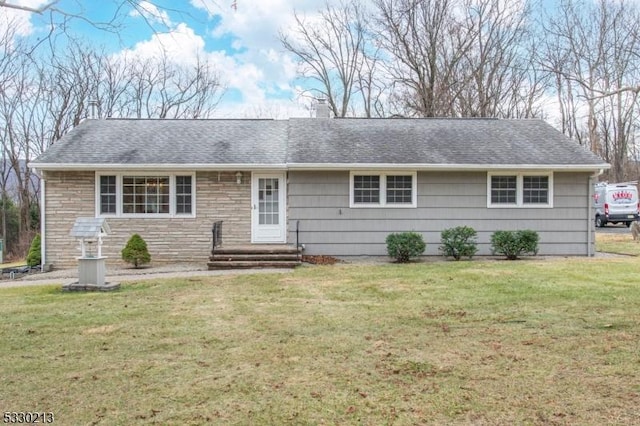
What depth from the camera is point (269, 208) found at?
12805 millimetres

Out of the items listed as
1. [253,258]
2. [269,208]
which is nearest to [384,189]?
[269,208]

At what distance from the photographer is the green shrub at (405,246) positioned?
11.6 meters

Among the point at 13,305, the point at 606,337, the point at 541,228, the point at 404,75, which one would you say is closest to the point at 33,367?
the point at 13,305

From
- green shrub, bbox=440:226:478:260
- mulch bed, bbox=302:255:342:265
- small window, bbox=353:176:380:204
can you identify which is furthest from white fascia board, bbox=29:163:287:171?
green shrub, bbox=440:226:478:260

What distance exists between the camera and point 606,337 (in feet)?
16.0

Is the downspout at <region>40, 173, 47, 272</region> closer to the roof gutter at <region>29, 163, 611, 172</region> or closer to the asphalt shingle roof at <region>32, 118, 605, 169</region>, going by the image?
the roof gutter at <region>29, 163, 611, 172</region>

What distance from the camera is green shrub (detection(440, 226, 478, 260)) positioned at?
11.9m

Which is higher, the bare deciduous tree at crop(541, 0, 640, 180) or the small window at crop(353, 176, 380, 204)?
the bare deciduous tree at crop(541, 0, 640, 180)

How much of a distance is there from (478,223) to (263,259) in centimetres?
580

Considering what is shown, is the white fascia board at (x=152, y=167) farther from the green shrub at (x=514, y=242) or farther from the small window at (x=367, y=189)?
the green shrub at (x=514, y=242)

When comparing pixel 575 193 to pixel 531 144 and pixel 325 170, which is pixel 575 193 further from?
pixel 325 170

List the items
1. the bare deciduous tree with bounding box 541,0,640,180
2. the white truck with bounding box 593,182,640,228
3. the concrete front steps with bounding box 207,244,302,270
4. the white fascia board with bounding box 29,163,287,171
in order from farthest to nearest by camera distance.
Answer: the white truck with bounding box 593,182,640,228, the white fascia board with bounding box 29,163,287,171, the concrete front steps with bounding box 207,244,302,270, the bare deciduous tree with bounding box 541,0,640,180

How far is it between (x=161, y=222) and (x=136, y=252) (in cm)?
120

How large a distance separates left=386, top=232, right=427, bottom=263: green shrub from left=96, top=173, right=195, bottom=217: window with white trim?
17.0 feet
